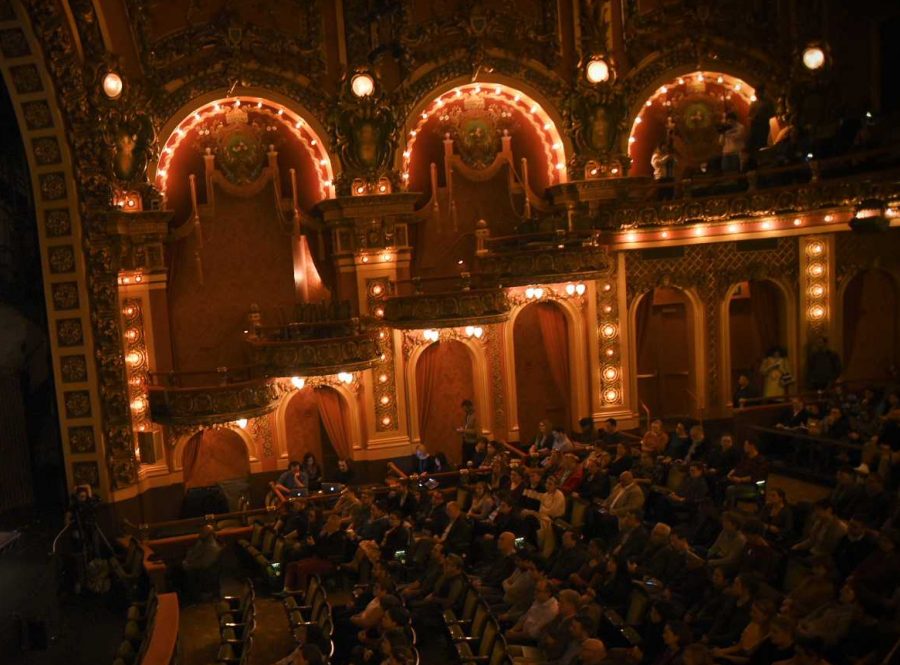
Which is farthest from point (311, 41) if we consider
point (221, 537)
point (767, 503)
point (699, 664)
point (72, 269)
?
point (699, 664)

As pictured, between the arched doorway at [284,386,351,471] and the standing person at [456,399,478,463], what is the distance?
2524mm

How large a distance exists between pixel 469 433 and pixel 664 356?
579cm

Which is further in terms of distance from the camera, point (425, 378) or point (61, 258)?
point (425, 378)

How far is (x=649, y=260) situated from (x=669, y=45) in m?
4.85

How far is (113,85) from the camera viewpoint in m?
19.2

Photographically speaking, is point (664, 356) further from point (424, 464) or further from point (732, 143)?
point (424, 464)

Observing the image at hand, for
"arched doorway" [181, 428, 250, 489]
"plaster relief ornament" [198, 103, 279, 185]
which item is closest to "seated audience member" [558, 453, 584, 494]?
"arched doorway" [181, 428, 250, 489]

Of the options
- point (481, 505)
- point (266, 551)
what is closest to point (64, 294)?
point (266, 551)

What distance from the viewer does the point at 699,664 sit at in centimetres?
966

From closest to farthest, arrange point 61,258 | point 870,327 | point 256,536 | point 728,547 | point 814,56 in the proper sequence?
1. point 728,547
2. point 256,536
3. point 61,258
4. point 814,56
5. point 870,327

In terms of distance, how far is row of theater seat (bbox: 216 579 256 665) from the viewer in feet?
41.3

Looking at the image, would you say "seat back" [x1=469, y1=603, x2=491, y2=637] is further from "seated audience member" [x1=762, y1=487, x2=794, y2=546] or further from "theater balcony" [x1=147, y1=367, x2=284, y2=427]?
"theater balcony" [x1=147, y1=367, x2=284, y2=427]

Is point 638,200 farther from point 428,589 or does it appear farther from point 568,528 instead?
point 428,589

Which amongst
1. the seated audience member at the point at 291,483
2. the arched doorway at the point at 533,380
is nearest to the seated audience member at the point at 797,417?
the arched doorway at the point at 533,380
